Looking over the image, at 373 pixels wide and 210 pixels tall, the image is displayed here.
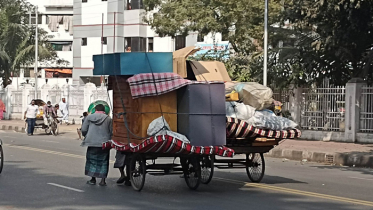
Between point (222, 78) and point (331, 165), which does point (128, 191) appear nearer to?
point (222, 78)

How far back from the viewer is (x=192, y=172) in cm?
1239

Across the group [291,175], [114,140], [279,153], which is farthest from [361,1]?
[114,140]

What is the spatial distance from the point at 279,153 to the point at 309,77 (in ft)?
25.7

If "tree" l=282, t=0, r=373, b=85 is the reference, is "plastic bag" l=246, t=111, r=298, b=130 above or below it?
below

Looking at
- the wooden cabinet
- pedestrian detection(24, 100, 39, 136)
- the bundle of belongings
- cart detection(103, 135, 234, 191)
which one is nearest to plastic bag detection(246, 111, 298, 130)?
the bundle of belongings

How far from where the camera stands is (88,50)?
5991cm

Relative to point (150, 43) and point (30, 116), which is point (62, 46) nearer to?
point (150, 43)

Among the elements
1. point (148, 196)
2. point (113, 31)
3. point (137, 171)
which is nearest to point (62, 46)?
point (113, 31)

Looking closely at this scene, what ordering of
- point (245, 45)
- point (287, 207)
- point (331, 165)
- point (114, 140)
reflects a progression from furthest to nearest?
1. point (245, 45)
2. point (331, 165)
3. point (114, 140)
4. point (287, 207)

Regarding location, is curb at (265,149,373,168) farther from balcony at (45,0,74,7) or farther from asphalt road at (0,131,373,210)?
balcony at (45,0,74,7)

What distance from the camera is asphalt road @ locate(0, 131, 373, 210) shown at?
34.6 feet

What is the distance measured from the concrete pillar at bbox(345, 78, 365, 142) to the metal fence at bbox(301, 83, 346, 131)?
48 cm

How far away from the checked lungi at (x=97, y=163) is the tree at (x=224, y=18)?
21.1m

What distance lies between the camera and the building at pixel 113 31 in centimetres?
5681
